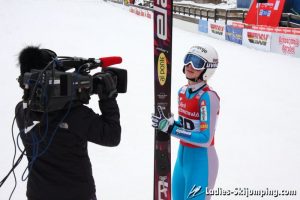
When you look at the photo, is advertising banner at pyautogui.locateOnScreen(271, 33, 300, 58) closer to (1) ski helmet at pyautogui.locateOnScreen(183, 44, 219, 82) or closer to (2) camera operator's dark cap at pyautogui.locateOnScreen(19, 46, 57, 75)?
(1) ski helmet at pyautogui.locateOnScreen(183, 44, 219, 82)

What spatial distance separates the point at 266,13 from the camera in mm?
17312

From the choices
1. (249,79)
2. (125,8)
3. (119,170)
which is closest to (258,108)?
(249,79)

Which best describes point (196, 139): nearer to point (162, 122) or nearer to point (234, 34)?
point (162, 122)

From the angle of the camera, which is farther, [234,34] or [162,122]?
[234,34]

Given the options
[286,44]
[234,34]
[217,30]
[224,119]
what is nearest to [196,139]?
[224,119]

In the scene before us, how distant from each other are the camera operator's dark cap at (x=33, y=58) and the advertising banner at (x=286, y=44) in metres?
11.7

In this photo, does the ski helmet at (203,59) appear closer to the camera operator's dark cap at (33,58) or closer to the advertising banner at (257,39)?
the camera operator's dark cap at (33,58)

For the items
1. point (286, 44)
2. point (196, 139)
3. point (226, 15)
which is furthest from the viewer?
point (226, 15)

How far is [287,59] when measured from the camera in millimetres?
11883

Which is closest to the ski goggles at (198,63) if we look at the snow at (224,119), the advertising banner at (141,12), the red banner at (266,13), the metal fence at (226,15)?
the snow at (224,119)

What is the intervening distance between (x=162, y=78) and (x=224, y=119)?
4.38 metres

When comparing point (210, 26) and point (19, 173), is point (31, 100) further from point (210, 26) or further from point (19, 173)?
point (210, 26)

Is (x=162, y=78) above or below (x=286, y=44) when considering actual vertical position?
above

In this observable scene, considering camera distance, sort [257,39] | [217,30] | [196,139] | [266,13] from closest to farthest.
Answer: [196,139]
[257,39]
[266,13]
[217,30]
